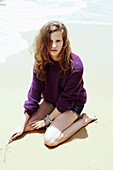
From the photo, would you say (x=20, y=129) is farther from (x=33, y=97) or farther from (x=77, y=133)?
(x=77, y=133)

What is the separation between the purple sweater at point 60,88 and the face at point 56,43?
130mm

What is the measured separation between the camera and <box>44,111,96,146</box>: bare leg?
1.98 m

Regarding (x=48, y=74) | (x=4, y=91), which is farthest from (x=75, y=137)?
(x=4, y=91)

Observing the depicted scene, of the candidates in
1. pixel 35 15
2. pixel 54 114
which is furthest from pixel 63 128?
pixel 35 15

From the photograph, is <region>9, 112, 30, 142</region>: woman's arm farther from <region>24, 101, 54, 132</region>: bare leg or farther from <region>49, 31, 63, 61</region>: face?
<region>49, 31, 63, 61</region>: face

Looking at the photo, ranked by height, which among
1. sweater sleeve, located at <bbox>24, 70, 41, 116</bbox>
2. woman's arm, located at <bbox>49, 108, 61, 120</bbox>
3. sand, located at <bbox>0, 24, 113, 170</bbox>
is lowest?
sand, located at <bbox>0, 24, 113, 170</bbox>

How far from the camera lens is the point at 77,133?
2131 mm

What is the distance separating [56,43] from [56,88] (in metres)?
0.43

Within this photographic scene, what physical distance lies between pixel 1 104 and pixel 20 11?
548cm

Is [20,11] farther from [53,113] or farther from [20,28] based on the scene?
[53,113]

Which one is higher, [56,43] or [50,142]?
[56,43]

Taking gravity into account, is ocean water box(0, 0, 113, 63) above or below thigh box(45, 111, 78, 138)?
above

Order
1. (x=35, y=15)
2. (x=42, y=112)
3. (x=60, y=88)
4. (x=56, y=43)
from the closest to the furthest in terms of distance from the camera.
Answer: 1. (x=56, y=43)
2. (x=60, y=88)
3. (x=42, y=112)
4. (x=35, y=15)

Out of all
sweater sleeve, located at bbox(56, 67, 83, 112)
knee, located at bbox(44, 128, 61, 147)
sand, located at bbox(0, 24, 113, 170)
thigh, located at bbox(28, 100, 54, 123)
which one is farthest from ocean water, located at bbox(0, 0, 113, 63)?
knee, located at bbox(44, 128, 61, 147)
